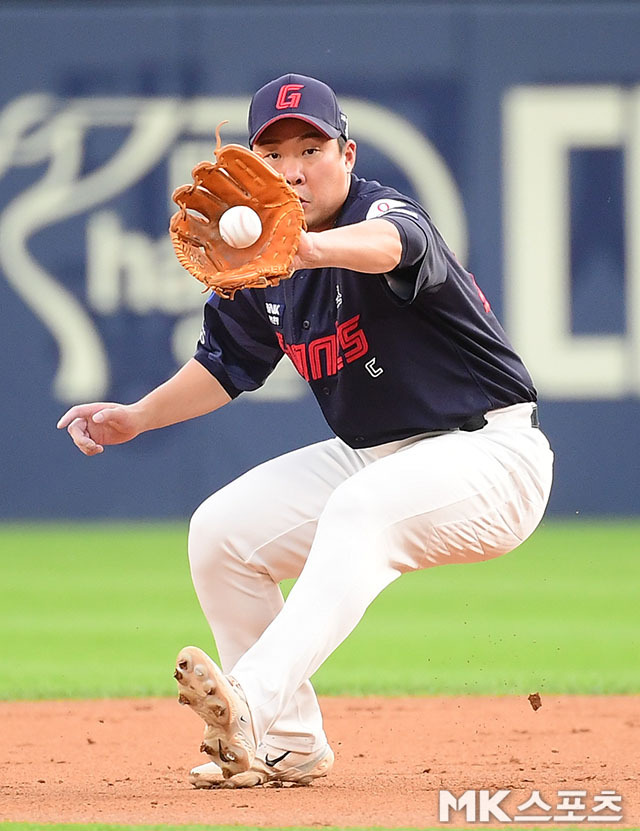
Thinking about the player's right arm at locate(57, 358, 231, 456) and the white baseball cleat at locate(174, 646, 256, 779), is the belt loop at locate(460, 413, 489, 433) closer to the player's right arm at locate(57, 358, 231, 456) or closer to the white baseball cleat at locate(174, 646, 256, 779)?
the player's right arm at locate(57, 358, 231, 456)

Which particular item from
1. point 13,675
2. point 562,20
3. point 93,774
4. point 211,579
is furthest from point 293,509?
point 562,20

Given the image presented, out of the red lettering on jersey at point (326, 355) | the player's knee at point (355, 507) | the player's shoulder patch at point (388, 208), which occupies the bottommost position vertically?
the player's knee at point (355, 507)

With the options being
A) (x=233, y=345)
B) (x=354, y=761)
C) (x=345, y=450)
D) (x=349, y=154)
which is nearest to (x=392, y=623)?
(x=354, y=761)

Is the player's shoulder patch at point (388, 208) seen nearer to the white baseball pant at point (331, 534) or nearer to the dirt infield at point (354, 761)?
the white baseball pant at point (331, 534)

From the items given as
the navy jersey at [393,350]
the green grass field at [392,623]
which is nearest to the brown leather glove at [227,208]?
the navy jersey at [393,350]

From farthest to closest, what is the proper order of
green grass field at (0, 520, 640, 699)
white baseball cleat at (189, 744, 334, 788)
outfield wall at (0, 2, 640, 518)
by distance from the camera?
outfield wall at (0, 2, 640, 518)
green grass field at (0, 520, 640, 699)
white baseball cleat at (189, 744, 334, 788)

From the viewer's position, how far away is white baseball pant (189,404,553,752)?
2910 millimetres

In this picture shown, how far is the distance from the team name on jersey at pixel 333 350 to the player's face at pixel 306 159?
0.26 metres

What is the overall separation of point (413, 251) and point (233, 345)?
2.83 feet

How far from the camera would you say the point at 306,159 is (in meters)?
3.22

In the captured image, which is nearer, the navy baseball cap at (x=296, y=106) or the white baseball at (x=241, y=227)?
the white baseball at (x=241, y=227)

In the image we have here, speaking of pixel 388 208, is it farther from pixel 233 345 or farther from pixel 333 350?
pixel 233 345

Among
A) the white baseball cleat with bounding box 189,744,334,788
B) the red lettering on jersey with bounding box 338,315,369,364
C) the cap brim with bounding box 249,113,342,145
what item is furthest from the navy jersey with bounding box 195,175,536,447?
the white baseball cleat with bounding box 189,744,334,788

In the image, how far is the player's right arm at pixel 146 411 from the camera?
11.8ft
